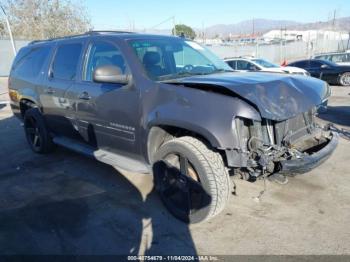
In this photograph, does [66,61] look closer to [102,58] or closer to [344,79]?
[102,58]

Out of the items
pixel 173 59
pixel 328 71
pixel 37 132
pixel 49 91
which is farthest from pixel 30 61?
pixel 328 71

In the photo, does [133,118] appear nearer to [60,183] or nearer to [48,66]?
[60,183]

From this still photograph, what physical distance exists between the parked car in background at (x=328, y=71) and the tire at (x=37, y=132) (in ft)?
40.4

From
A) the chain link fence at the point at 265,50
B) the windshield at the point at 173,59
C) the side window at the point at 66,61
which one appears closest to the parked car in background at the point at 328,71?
the windshield at the point at 173,59

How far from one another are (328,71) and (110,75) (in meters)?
14.3

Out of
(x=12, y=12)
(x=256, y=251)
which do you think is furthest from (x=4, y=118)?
(x=12, y=12)

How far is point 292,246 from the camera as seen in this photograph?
3.09m

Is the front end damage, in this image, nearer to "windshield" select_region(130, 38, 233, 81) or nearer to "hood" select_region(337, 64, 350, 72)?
"windshield" select_region(130, 38, 233, 81)

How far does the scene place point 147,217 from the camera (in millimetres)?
3678

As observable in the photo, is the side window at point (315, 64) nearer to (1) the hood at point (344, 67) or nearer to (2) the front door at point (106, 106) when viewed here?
(1) the hood at point (344, 67)

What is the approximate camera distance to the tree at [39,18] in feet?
97.3

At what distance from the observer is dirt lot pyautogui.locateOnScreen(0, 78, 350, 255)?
3158 millimetres

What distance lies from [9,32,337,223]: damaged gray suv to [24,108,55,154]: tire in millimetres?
638

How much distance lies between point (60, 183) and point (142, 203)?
1419 mm
